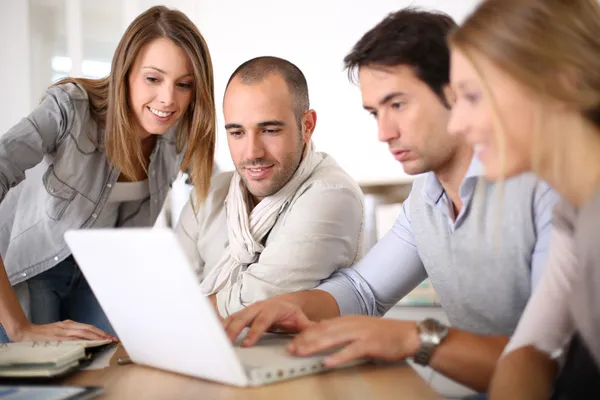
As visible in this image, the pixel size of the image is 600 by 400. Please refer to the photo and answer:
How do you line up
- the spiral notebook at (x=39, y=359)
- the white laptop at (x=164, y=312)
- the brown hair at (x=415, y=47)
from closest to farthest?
the white laptop at (x=164, y=312) → the spiral notebook at (x=39, y=359) → the brown hair at (x=415, y=47)

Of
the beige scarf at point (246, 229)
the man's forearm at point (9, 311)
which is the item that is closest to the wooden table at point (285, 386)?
the man's forearm at point (9, 311)

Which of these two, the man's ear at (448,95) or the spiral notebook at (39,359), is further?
the man's ear at (448,95)

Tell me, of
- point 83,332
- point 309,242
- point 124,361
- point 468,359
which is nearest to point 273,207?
point 309,242

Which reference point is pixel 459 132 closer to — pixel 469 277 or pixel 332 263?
pixel 469 277

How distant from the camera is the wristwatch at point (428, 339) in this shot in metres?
0.96

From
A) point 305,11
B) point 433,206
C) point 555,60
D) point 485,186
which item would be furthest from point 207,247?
point 305,11

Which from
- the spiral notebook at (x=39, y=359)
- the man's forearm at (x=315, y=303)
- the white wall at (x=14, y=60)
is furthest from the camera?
the white wall at (x=14, y=60)

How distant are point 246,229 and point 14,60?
8.54 feet

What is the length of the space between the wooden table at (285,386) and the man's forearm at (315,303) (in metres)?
0.30

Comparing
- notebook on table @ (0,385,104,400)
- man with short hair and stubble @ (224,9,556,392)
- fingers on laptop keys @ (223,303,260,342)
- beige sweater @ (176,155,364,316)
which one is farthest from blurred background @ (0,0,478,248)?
notebook on table @ (0,385,104,400)

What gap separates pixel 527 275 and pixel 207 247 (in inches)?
39.6

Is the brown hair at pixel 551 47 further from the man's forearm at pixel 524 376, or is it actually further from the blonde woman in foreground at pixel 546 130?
the man's forearm at pixel 524 376

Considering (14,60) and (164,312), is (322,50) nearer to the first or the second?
(14,60)

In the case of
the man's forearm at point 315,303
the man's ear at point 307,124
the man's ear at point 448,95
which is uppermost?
the man's ear at point 448,95
